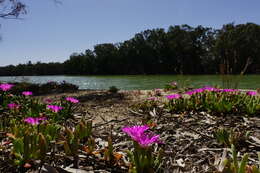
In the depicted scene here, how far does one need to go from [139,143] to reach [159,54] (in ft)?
198

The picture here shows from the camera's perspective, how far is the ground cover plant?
141cm

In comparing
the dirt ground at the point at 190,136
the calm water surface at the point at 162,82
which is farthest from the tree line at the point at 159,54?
the dirt ground at the point at 190,136

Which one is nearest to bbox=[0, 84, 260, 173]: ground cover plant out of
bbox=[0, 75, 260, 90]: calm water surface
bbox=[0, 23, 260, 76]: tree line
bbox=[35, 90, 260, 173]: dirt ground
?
bbox=[35, 90, 260, 173]: dirt ground

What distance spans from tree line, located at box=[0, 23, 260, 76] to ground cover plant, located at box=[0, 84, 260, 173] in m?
41.0

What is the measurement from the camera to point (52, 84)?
9.70 metres

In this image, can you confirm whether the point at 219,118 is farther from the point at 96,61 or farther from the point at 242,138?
the point at 96,61

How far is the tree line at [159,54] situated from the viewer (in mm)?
43500

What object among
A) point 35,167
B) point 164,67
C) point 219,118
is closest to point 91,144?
point 35,167

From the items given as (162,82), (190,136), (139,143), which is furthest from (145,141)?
(162,82)

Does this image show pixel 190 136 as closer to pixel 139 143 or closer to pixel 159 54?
pixel 139 143

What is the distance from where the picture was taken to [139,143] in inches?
52.6

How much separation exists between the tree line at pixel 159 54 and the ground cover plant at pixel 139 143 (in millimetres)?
40976

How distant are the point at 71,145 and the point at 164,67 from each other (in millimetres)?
58420

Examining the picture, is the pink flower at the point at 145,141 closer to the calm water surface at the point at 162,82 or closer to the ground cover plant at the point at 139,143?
Answer: the ground cover plant at the point at 139,143
